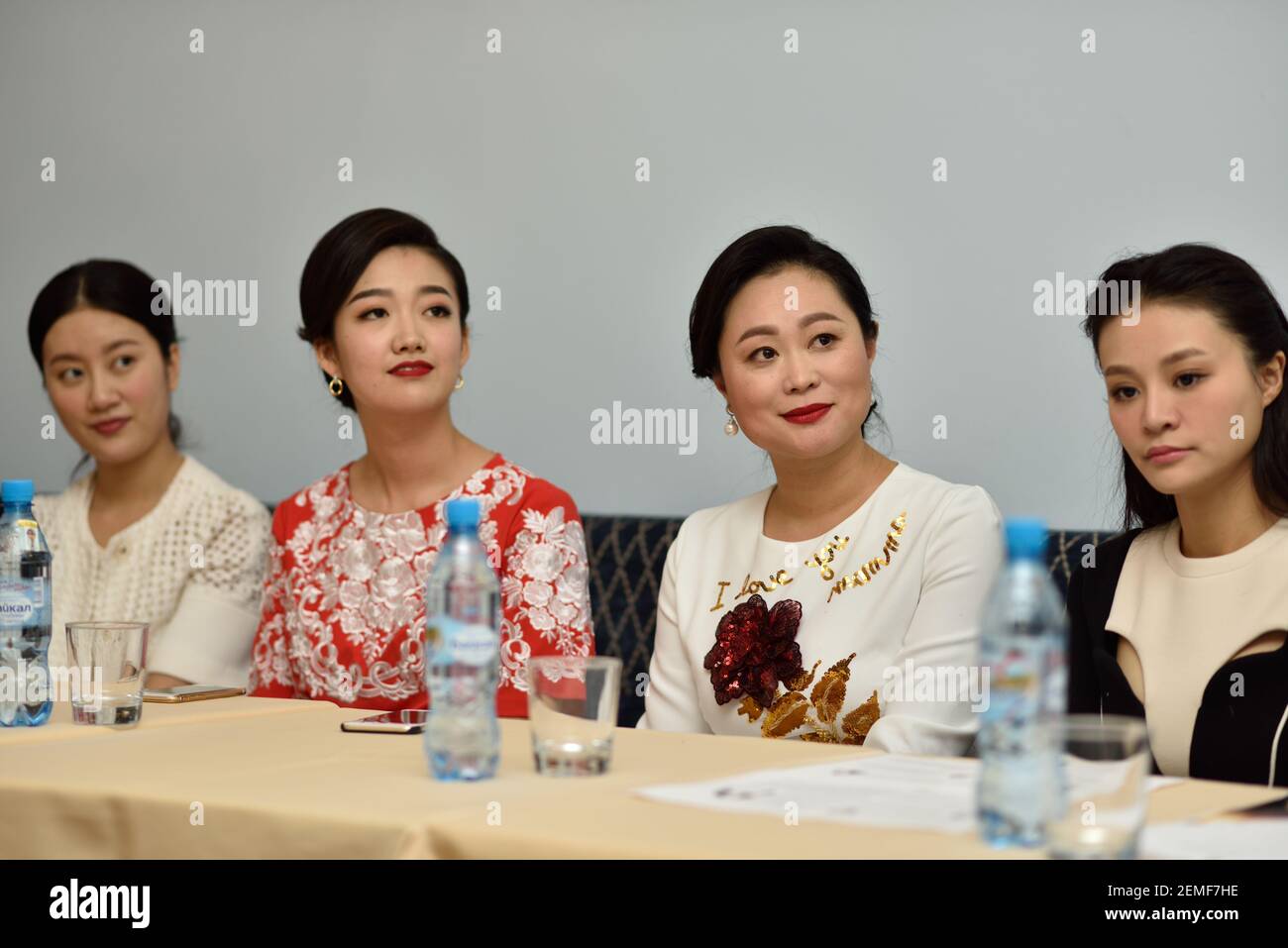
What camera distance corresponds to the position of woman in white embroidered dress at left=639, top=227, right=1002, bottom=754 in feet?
6.97

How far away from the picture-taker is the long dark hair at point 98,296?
3111 mm

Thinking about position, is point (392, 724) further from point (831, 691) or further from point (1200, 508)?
point (1200, 508)

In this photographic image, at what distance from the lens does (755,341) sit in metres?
2.30

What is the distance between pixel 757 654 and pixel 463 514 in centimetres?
87

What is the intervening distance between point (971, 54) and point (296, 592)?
1.78 meters

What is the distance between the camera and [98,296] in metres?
3.11

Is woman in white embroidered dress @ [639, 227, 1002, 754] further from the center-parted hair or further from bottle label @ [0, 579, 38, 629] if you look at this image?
bottle label @ [0, 579, 38, 629]

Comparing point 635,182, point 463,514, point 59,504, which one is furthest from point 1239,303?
point 59,504

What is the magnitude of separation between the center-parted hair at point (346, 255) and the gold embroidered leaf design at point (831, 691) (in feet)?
3.69

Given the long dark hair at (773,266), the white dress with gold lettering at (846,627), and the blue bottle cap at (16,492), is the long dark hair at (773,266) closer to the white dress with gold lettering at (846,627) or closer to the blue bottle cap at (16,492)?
the white dress with gold lettering at (846,627)

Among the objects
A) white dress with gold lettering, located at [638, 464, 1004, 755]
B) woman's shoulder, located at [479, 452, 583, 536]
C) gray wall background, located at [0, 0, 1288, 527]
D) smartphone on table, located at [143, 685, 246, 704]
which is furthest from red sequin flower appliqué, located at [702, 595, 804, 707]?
gray wall background, located at [0, 0, 1288, 527]

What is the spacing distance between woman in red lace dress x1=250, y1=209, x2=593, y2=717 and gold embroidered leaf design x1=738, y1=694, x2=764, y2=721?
39cm
